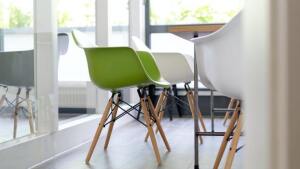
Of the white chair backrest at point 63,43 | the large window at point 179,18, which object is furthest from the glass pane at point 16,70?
the large window at point 179,18

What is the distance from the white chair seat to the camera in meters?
1.62

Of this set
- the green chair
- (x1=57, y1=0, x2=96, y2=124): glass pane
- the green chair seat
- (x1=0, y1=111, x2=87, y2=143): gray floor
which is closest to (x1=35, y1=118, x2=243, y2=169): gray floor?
the green chair

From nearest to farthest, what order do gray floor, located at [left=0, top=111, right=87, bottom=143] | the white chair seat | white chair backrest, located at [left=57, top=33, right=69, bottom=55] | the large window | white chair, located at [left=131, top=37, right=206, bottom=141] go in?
the white chair seat < gray floor, located at [left=0, top=111, right=87, bottom=143] < white chair backrest, located at [left=57, top=33, right=69, bottom=55] < white chair, located at [left=131, top=37, right=206, bottom=141] < the large window

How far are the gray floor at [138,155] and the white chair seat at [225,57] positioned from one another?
65cm

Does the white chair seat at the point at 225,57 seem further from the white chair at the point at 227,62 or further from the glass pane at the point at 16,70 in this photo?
the glass pane at the point at 16,70

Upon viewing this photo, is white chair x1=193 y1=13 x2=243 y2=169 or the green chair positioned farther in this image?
the green chair

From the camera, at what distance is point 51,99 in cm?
261

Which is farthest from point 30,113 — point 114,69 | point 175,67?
point 175,67

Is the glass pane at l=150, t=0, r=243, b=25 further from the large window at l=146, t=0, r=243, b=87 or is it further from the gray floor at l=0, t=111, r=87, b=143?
the gray floor at l=0, t=111, r=87, b=143

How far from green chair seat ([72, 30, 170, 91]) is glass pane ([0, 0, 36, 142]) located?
1.03 feet

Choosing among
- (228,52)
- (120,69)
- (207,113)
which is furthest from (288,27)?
(207,113)

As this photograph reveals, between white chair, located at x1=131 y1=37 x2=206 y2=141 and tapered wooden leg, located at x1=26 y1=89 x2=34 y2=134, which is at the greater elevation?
white chair, located at x1=131 y1=37 x2=206 y2=141

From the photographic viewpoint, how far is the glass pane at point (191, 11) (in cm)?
502

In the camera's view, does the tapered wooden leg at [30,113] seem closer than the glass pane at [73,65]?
Yes
